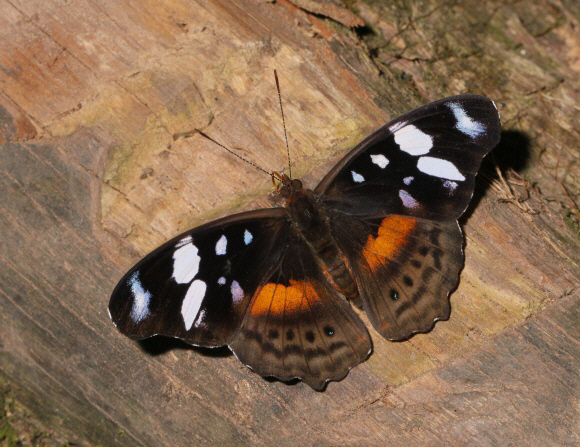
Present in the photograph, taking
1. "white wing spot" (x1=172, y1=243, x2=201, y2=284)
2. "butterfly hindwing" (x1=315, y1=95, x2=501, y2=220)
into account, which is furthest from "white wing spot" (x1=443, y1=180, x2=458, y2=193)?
"white wing spot" (x1=172, y1=243, x2=201, y2=284)

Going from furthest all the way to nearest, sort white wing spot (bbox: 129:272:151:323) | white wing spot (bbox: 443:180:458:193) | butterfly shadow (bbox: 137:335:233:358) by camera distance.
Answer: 1. butterfly shadow (bbox: 137:335:233:358)
2. white wing spot (bbox: 443:180:458:193)
3. white wing spot (bbox: 129:272:151:323)

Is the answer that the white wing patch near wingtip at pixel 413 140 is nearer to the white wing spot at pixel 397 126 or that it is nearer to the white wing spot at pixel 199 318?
the white wing spot at pixel 397 126

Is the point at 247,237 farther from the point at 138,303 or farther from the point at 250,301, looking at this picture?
the point at 138,303

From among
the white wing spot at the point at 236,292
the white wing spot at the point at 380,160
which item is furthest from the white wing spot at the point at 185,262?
the white wing spot at the point at 380,160

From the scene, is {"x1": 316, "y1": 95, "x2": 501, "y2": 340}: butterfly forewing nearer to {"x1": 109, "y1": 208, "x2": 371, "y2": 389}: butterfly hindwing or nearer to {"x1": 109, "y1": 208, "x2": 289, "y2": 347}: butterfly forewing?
{"x1": 109, "y1": 208, "x2": 371, "y2": 389}: butterfly hindwing

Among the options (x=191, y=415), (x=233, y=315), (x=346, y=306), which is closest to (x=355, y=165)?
(x=346, y=306)

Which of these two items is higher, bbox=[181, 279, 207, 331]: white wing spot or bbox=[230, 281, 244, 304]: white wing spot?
bbox=[230, 281, 244, 304]: white wing spot

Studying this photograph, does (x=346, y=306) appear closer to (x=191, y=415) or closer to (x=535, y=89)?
(x=191, y=415)
